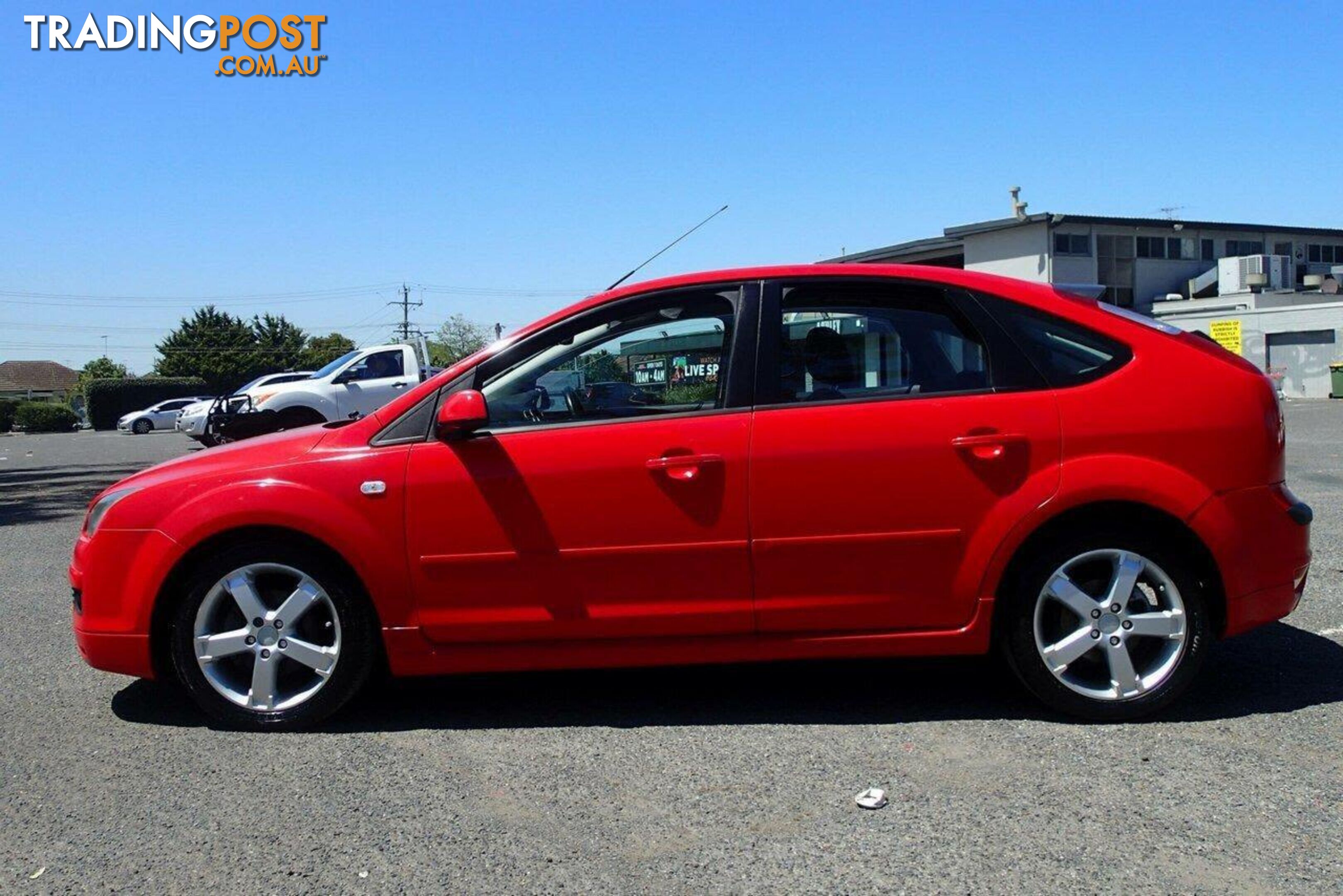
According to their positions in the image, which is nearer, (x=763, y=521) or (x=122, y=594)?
(x=763, y=521)

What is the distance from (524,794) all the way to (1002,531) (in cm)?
190

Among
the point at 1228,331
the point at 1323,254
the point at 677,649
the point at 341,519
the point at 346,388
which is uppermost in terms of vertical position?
the point at 1323,254

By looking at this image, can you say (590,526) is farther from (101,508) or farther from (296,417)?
(296,417)

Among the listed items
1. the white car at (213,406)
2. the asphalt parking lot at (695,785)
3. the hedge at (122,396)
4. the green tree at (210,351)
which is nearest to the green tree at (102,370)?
the green tree at (210,351)

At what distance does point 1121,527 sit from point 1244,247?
52116 mm

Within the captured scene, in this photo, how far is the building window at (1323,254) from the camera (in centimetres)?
5231

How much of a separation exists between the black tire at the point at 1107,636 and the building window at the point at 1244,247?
165ft

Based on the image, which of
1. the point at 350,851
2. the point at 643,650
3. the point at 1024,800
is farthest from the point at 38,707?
the point at 1024,800

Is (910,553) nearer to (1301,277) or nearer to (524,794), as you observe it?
(524,794)

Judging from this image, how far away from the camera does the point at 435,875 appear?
3053 millimetres

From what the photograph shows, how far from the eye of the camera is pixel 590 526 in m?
4.15

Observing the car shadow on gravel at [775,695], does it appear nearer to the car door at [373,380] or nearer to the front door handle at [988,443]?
the front door handle at [988,443]

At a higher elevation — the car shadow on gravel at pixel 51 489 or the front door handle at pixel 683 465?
the front door handle at pixel 683 465

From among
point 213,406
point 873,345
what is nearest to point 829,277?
point 873,345
